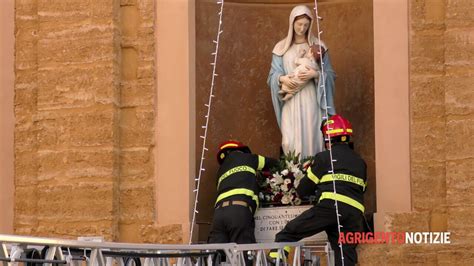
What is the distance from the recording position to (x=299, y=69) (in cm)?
1300

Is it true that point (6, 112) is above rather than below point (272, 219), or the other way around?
above

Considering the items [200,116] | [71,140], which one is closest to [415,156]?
[200,116]

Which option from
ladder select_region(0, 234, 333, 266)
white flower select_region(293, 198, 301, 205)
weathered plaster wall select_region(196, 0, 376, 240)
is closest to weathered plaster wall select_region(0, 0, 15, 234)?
weathered plaster wall select_region(196, 0, 376, 240)

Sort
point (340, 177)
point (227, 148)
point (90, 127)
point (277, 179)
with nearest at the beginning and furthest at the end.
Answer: point (340, 177) → point (277, 179) → point (227, 148) → point (90, 127)

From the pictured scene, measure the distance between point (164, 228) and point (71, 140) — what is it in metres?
1.19

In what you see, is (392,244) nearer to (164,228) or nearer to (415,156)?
(415,156)

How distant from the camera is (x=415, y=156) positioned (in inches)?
485

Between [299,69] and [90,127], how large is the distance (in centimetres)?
197

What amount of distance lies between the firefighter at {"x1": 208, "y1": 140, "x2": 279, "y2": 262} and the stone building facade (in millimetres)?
415

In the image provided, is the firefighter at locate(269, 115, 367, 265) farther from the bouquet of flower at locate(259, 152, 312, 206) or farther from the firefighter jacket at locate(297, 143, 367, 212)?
the bouquet of flower at locate(259, 152, 312, 206)

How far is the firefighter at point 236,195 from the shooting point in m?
12.2

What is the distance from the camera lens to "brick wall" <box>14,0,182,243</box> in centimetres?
1289

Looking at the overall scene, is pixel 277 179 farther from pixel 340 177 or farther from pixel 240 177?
pixel 340 177

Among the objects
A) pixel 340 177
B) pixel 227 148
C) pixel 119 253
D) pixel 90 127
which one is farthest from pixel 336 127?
pixel 119 253
